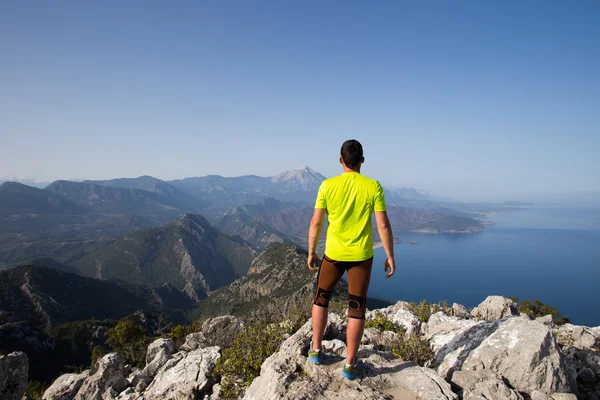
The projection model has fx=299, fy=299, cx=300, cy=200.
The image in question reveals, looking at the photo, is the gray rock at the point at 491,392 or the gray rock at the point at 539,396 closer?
the gray rock at the point at 491,392

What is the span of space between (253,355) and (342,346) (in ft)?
5.92

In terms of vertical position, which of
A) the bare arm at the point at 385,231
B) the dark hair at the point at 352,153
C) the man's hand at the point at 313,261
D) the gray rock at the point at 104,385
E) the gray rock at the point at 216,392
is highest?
the dark hair at the point at 352,153

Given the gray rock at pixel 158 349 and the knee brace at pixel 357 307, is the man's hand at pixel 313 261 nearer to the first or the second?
the knee brace at pixel 357 307

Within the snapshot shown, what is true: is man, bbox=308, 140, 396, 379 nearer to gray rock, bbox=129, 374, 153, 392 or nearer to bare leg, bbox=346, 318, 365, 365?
bare leg, bbox=346, 318, 365, 365

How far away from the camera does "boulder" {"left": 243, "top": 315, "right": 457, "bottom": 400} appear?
13.5 ft

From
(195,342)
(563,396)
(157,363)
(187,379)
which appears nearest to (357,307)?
(563,396)

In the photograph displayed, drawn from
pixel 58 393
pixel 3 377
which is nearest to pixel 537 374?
pixel 58 393

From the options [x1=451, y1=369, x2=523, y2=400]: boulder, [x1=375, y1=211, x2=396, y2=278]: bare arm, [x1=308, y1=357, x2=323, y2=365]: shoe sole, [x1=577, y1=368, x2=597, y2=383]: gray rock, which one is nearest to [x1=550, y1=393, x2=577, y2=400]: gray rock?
[x1=451, y1=369, x2=523, y2=400]: boulder

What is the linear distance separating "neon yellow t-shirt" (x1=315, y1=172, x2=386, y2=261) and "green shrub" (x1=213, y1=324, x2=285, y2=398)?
2.97 metres

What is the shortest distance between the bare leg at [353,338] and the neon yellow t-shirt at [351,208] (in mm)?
955

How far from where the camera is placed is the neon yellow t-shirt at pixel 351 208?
172 inches

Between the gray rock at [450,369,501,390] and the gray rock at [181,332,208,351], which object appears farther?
the gray rock at [181,332,208,351]

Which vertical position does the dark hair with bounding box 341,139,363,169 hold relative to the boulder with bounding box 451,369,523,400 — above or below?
above

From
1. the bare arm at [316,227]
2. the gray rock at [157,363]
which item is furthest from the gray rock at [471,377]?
the gray rock at [157,363]
